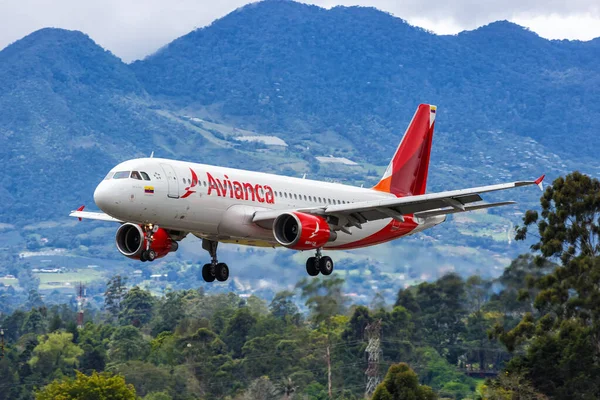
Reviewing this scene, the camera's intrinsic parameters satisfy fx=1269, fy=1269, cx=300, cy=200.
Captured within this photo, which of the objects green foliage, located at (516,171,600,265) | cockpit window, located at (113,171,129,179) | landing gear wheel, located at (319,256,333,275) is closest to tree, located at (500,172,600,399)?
green foliage, located at (516,171,600,265)

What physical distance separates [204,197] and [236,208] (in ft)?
5.88

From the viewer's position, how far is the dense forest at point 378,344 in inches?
3191

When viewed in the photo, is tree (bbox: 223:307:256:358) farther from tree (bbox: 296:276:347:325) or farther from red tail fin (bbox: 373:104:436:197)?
red tail fin (bbox: 373:104:436:197)

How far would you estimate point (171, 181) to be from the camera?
50.2 m

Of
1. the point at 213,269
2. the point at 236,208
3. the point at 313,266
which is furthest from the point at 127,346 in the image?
the point at 236,208

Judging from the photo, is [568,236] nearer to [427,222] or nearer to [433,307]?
[427,222]

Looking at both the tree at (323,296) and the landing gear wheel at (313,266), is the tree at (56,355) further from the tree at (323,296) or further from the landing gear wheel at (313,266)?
the landing gear wheel at (313,266)

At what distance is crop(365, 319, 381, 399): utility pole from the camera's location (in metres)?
123

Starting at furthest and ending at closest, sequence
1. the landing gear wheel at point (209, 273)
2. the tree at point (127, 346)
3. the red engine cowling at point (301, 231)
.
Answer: the tree at point (127, 346) < the landing gear wheel at point (209, 273) < the red engine cowling at point (301, 231)

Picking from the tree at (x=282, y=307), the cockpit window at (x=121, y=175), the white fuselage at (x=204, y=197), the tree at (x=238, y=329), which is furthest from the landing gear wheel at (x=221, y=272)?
the tree at (x=282, y=307)

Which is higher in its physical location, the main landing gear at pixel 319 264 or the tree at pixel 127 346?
the main landing gear at pixel 319 264

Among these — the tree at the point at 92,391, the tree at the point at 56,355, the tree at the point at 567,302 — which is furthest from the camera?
the tree at the point at 56,355

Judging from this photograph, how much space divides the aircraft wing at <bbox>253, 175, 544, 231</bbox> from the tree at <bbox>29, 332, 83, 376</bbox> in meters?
95.2

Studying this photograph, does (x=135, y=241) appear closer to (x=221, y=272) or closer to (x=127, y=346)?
(x=221, y=272)
